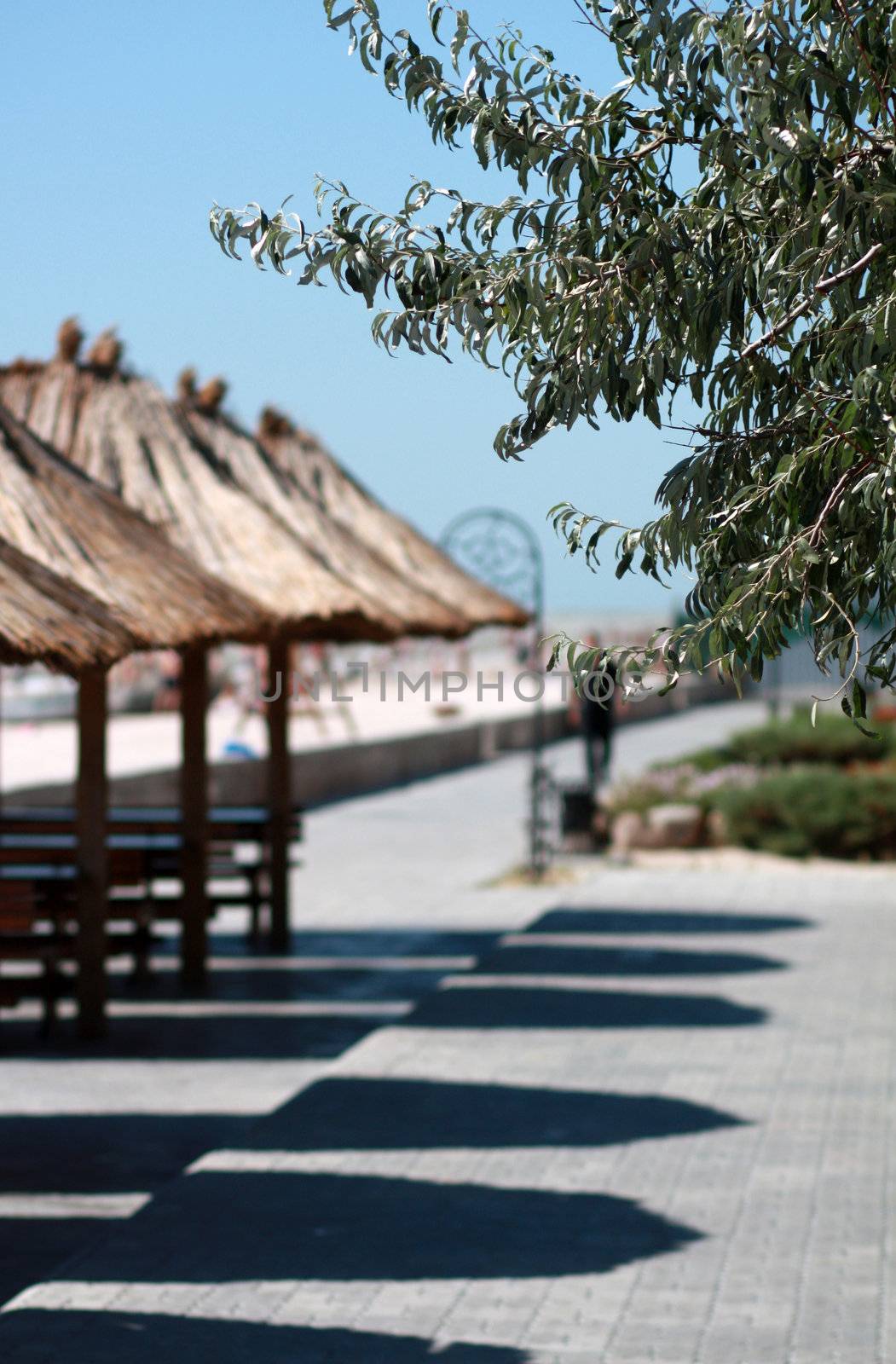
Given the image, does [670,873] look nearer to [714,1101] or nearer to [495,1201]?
[714,1101]

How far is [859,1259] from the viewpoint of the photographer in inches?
243

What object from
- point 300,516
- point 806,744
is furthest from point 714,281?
point 806,744

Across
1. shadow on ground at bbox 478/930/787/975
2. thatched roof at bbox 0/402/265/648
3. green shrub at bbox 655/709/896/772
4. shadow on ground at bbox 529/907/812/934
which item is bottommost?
shadow on ground at bbox 478/930/787/975

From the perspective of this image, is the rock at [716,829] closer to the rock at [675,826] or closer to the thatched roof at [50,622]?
the rock at [675,826]

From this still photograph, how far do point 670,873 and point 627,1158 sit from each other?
10.1 meters

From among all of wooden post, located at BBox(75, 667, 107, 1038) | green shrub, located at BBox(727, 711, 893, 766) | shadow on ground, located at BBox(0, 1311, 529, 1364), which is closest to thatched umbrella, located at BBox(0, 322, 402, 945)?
wooden post, located at BBox(75, 667, 107, 1038)

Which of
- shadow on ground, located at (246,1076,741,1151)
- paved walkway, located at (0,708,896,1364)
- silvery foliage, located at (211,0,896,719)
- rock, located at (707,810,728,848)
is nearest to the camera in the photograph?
silvery foliage, located at (211,0,896,719)

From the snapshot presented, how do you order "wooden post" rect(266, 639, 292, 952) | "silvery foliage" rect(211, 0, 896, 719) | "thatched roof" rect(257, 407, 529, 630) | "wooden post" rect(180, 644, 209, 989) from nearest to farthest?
1. "silvery foliage" rect(211, 0, 896, 719)
2. "wooden post" rect(180, 644, 209, 989)
3. "wooden post" rect(266, 639, 292, 952)
4. "thatched roof" rect(257, 407, 529, 630)

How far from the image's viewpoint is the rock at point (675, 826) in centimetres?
1973

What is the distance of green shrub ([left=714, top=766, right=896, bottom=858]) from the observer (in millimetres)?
18578

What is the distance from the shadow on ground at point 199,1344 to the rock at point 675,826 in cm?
1453

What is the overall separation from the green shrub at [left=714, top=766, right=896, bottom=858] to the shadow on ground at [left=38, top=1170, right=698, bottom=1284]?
12.1 meters

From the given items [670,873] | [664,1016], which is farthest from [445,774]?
[664,1016]

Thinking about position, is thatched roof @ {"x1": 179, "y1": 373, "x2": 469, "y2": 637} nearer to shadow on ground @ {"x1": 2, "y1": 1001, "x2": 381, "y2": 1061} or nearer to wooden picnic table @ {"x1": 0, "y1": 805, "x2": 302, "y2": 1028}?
wooden picnic table @ {"x1": 0, "y1": 805, "x2": 302, "y2": 1028}
